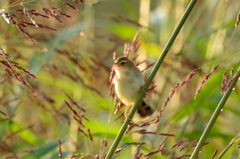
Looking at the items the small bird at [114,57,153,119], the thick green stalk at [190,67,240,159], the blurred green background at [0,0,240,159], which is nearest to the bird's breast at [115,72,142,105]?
the small bird at [114,57,153,119]

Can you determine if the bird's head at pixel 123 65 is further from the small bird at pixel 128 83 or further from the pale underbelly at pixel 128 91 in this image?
the pale underbelly at pixel 128 91

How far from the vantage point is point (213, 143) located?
2746mm

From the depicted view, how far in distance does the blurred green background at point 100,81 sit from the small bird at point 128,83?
0.33 ft

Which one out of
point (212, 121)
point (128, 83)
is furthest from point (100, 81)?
point (212, 121)

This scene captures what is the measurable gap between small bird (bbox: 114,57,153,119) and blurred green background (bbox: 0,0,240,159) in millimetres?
101

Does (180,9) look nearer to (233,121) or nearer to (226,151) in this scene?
(233,121)

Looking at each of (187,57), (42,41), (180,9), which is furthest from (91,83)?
(180,9)

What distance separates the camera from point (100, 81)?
2109 millimetres

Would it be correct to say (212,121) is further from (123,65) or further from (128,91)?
(123,65)

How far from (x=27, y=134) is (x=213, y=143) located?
172cm

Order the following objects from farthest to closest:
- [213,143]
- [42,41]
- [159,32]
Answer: [159,32] < [213,143] < [42,41]

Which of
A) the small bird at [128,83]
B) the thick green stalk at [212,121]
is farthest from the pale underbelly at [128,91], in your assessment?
the thick green stalk at [212,121]

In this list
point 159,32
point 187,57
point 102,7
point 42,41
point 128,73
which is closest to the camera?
point 42,41

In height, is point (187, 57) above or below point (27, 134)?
above
